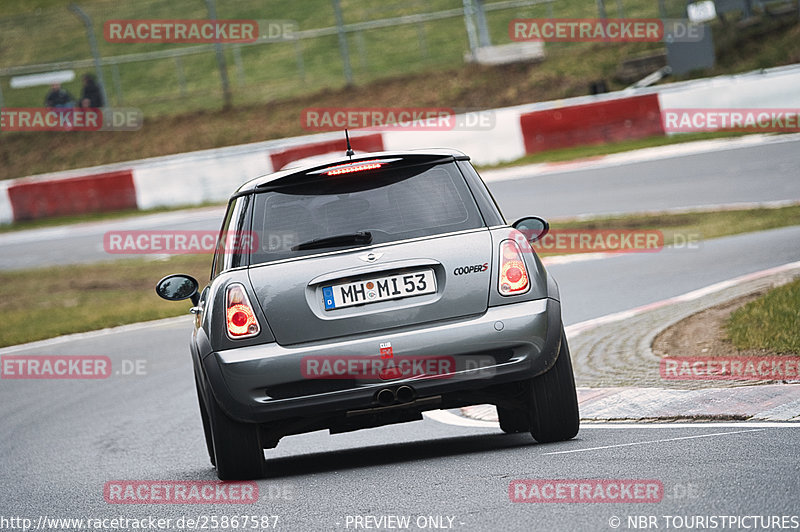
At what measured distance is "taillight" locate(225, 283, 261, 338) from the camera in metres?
6.36

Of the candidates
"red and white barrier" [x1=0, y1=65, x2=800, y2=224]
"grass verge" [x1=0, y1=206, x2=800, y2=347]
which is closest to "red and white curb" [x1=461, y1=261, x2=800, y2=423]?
"grass verge" [x1=0, y1=206, x2=800, y2=347]

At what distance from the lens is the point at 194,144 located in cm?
3322

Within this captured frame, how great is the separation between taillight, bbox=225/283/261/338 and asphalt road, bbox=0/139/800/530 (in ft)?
2.55

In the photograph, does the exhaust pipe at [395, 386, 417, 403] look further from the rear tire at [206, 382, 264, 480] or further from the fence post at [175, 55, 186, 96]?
the fence post at [175, 55, 186, 96]

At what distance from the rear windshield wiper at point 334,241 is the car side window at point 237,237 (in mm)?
261

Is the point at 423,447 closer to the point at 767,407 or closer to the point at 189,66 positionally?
the point at 767,407

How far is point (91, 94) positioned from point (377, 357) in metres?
26.6

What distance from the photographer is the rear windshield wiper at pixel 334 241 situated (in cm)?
653

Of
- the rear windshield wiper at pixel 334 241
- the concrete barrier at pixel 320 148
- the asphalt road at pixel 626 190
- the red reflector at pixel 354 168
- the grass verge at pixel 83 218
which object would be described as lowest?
the asphalt road at pixel 626 190

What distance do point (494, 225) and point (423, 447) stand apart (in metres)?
1.56
